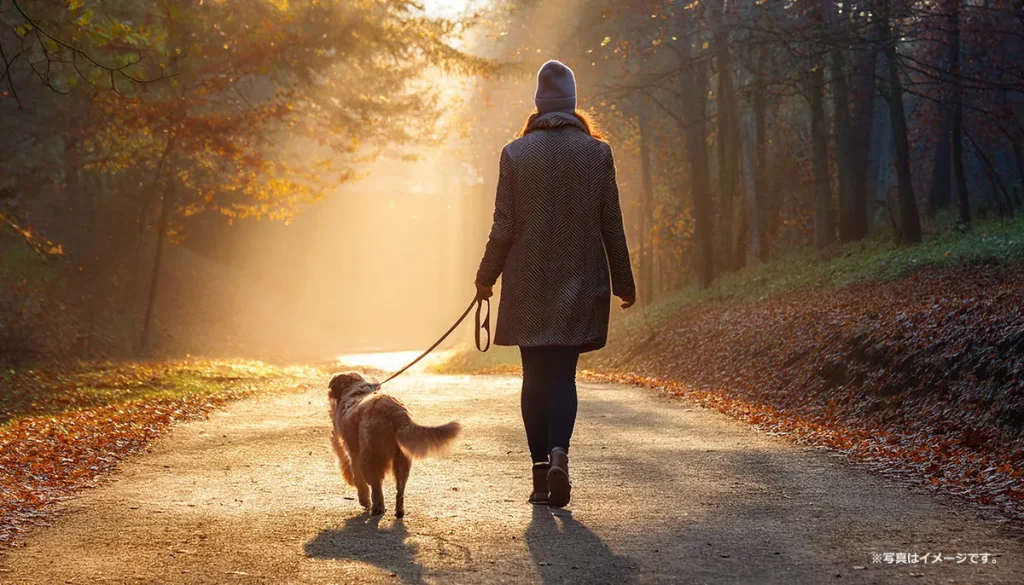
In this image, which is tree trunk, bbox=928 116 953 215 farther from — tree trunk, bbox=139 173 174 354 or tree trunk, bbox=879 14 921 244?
tree trunk, bbox=139 173 174 354

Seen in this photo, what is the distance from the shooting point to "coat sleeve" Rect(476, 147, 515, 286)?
6.34m

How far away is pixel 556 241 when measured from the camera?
249 inches

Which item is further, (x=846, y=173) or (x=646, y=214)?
(x=646, y=214)

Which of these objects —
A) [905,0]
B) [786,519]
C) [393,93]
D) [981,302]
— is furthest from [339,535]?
[393,93]

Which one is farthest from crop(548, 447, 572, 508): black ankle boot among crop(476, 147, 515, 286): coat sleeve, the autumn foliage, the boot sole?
the autumn foliage

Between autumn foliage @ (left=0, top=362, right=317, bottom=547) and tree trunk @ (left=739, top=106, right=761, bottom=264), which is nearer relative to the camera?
autumn foliage @ (left=0, top=362, right=317, bottom=547)

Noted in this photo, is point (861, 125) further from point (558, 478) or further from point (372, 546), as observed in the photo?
point (372, 546)

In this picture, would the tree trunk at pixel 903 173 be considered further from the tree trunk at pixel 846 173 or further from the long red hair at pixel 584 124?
the long red hair at pixel 584 124

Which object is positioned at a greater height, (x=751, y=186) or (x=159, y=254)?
(x=751, y=186)

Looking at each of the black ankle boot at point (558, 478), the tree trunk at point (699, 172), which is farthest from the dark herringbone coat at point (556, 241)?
the tree trunk at point (699, 172)

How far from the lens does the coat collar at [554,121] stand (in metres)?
6.45

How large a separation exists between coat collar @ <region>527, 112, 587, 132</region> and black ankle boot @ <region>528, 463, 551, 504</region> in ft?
6.47

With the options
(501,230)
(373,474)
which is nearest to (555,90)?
(501,230)

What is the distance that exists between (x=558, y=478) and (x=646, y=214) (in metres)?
25.2
